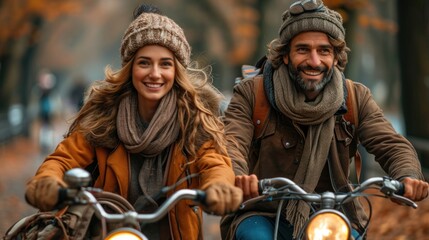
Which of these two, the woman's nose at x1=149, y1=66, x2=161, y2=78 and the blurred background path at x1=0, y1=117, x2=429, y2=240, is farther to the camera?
the blurred background path at x1=0, y1=117, x2=429, y2=240

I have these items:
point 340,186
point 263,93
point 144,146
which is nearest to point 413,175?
point 340,186

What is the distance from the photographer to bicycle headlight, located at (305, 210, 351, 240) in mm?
4652

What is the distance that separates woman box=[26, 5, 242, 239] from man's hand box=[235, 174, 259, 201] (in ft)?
0.63

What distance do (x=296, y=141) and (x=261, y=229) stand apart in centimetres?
70

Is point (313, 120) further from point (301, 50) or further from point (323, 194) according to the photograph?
point (323, 194)

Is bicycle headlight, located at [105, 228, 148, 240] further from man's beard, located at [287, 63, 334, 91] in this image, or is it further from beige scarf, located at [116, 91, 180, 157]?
man's beard, located at [287, 63, 334, 91]

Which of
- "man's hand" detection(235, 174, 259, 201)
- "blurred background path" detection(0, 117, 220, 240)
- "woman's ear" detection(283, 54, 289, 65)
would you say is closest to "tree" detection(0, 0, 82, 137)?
"blurred background path" detection(0, 117, 220, 240)

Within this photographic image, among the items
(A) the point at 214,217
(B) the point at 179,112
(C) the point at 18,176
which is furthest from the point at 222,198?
(C) the point at 18,176

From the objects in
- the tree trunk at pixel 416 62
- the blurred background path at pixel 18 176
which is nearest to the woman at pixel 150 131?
the blurred background path at pixel 18 176

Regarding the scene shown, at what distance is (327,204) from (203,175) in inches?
27.8

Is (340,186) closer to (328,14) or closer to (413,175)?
(413,175)

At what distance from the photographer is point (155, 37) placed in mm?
5555

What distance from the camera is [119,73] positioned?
5.71m

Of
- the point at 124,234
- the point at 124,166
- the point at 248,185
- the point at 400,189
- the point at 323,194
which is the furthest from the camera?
the point at 124,166
